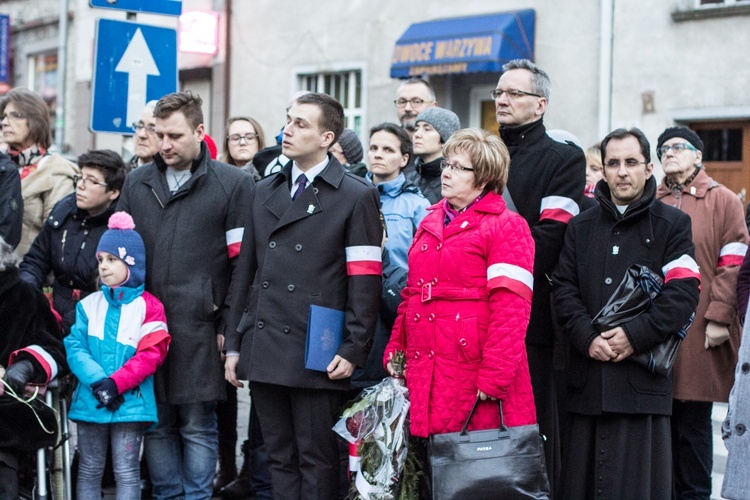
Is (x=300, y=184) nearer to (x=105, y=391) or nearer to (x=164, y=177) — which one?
(x=164, y=177)

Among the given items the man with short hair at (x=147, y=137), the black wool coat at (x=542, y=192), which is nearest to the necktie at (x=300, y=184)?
the black wool coat at (x=542, y=192)

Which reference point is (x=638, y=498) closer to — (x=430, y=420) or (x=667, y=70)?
(x=430, y=420)

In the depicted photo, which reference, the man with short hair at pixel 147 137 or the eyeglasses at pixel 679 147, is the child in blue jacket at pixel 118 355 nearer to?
the man with short hair at pixel 147 137

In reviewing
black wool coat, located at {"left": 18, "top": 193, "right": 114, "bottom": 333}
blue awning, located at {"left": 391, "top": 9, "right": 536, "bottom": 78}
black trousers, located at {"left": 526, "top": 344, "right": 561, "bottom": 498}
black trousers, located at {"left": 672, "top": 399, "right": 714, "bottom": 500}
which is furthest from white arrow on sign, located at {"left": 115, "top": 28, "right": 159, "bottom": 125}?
blue awning, located at {"left": 391, "top": 9, "right": 536, "bottom": 78}

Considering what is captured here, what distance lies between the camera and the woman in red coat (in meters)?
4.64

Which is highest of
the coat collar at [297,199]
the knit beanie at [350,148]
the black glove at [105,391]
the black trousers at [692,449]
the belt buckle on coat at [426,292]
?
the knit beanie at [350,148]

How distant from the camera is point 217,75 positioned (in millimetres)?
18922

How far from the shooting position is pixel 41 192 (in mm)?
6949

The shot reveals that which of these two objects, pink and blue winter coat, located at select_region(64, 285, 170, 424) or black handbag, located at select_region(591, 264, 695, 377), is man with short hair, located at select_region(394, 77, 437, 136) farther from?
black handbag, located at select_region(591, 264, 695, 377)

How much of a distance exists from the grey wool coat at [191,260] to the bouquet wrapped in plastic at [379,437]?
0.99 metres

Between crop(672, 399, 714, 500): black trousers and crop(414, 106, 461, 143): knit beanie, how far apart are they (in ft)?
6.68

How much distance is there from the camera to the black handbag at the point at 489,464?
4.48m

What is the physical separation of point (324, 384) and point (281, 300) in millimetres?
453

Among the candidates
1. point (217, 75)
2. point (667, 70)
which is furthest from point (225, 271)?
point (217, 75)
